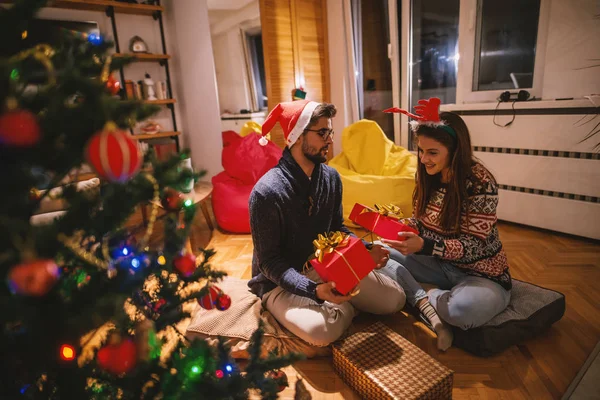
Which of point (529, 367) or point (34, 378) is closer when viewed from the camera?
point (34, 378)

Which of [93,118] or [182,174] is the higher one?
[93,118]

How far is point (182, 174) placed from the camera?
25.1 inches

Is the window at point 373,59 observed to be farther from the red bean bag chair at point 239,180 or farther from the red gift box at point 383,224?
the red gift box at point 383,224

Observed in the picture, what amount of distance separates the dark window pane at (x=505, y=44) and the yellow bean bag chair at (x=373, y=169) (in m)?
1.06

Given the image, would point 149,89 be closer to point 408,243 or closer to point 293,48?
point 293,48

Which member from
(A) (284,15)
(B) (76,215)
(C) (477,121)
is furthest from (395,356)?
(A) (284,15)

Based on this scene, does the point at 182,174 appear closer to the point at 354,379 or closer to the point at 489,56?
the point at 354,379

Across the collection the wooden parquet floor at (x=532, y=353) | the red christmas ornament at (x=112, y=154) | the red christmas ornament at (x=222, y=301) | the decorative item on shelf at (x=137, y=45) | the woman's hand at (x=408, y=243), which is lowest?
the wooden parquet floor at (x=532, y=353)

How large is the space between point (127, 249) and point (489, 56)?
364 cm

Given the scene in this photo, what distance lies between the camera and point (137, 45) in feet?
13.5

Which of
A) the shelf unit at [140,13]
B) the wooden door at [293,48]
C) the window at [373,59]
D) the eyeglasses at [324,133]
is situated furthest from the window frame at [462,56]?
the shelf unit at [140,13]

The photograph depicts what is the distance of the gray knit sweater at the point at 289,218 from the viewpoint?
1.50m

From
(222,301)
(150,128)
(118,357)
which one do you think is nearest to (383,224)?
(222,301)

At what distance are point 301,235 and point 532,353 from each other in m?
1.14
